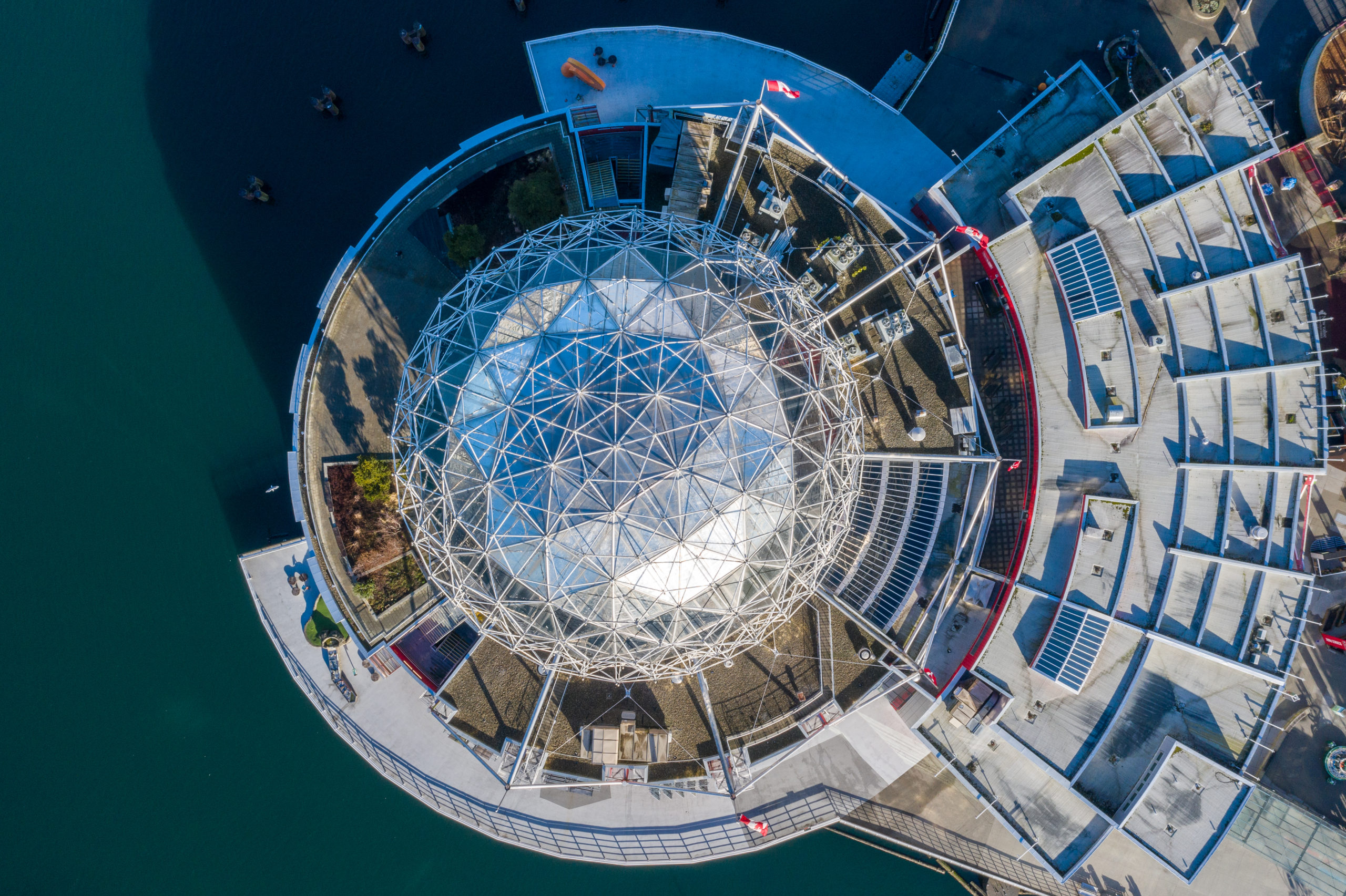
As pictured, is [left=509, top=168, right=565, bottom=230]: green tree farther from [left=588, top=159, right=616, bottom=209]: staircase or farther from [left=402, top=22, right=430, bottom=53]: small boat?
[left=402, top=22, right=430, bottom=53]: small boat

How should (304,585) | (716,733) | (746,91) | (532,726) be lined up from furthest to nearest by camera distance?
(304,585) → (746,91) → (532,726) → (716,733)

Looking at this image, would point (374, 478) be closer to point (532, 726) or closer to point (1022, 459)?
point (532, 726)

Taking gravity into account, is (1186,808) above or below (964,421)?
below

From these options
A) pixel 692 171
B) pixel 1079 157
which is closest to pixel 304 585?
pixel 692 171

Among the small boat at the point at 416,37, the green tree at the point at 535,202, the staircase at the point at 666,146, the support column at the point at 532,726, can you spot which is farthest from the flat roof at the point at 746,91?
the support column at the point at 532,726

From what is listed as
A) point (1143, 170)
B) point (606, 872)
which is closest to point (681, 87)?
point (1143, 170)

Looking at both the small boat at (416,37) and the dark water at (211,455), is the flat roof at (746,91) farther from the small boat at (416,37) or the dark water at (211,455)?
the small boat at (416,37)

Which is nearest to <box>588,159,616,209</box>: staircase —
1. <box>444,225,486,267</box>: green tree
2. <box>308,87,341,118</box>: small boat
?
<box>444,225,486,267</box>: green tree
